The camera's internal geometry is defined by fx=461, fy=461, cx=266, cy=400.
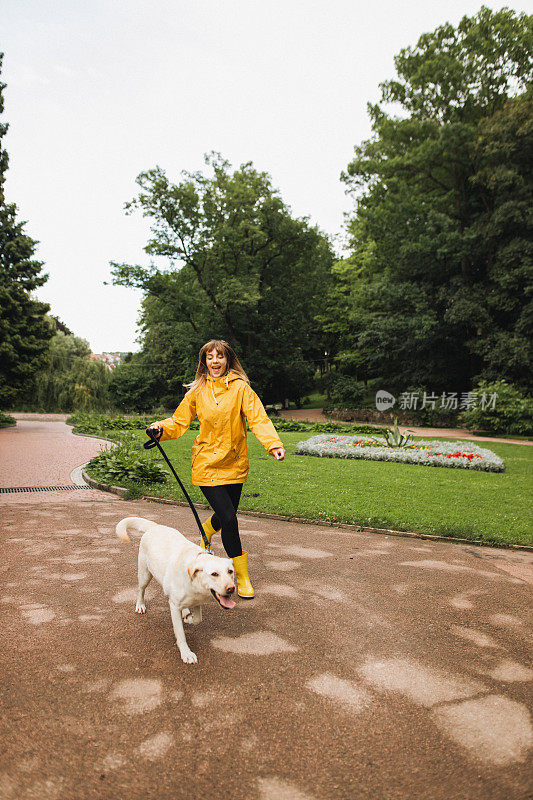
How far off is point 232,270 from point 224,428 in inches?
1237

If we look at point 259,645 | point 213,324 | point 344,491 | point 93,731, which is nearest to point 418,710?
point 259,645

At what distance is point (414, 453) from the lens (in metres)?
12.7

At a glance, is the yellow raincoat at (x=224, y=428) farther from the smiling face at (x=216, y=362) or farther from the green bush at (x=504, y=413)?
the green bush at (x=504, y=413)

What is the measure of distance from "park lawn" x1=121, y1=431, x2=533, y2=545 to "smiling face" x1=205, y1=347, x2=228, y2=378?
332cm

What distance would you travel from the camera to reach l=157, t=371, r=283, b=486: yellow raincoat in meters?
3.53

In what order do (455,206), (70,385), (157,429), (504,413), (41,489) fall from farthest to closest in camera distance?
1. (70,385)
2. (455,206)
3. (504,413)
4. (41,489)
5. (157,429)

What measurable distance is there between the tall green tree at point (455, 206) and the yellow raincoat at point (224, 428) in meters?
23.4

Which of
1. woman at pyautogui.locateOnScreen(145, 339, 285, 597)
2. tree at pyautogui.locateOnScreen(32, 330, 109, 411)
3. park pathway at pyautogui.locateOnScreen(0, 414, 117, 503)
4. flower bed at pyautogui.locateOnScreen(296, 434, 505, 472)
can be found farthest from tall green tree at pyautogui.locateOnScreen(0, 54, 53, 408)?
woman at pyautogui.locateOnScreen(145, 339, 285, 597)

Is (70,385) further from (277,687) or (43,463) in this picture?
(277,687)

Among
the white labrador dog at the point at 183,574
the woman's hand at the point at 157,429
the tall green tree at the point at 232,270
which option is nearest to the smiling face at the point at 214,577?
the white labrador dog at the point at 183,574

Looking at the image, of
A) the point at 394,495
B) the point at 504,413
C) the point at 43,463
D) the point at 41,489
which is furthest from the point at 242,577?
the point at 504,413

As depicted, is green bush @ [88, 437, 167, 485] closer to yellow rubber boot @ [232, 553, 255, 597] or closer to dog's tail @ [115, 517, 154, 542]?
yellow rubber boot @ [232, 553, 255, 597]

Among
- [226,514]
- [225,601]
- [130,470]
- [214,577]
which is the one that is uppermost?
[226,514]

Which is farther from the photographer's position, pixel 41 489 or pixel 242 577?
pixel 41 489
